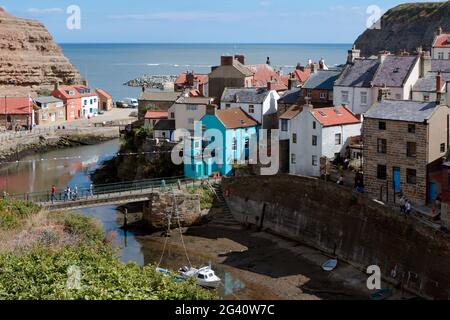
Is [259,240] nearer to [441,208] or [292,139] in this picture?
[292,139]

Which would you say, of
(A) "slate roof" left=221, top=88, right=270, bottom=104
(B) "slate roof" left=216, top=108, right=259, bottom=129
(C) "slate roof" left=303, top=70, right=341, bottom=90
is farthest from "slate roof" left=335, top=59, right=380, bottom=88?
(B) "slate roof" left=216, top=108, right=259, bottom=129

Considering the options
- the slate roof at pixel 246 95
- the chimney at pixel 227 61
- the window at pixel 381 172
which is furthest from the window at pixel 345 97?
the chimney at pixel 227 61

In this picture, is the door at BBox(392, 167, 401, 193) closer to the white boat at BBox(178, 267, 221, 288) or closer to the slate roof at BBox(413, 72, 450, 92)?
the white boat at BBox(178, 267, 221, 288)

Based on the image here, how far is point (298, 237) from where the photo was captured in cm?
3853

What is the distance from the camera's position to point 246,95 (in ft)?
167

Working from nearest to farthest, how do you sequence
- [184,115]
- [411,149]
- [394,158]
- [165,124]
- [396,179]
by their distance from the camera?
[411,149], [394,158], [396,179], [184,115], [165,124]

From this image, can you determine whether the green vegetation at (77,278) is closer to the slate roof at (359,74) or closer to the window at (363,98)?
the window at (363,98)

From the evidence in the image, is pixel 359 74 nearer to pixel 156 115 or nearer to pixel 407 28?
pixel 156 115

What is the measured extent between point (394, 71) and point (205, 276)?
2108cm

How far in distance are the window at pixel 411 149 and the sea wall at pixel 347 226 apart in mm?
3111

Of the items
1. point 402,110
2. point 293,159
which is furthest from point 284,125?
point 402,110

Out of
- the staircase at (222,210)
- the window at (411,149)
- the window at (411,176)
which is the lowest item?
the staircase at (222,210)

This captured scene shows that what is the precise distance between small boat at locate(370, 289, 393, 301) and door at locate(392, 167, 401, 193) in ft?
23.8

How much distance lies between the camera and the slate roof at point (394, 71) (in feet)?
148
